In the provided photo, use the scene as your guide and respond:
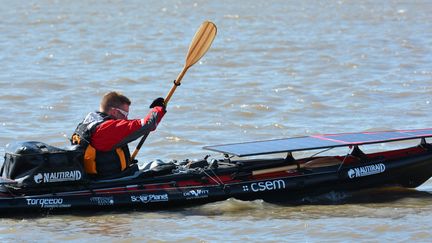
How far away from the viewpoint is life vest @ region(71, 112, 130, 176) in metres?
8.47

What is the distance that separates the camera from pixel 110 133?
8.40 metres

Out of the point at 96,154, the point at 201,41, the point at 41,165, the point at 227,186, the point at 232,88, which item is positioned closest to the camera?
the point at 41,165

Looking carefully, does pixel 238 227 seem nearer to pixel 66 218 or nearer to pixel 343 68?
pixel 66 218

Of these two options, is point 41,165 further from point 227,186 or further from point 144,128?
point 227,186

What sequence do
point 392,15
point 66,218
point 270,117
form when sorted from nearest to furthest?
point 66,218 < point 270,117 < point 392,15

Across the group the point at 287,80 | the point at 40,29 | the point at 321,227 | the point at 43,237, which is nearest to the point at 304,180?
the point at 321,227

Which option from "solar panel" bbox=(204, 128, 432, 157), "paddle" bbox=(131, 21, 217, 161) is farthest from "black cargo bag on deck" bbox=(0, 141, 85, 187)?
"paddle" bbox=(131, 21, 217, 161)

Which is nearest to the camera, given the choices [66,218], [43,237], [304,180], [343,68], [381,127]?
[43,237]

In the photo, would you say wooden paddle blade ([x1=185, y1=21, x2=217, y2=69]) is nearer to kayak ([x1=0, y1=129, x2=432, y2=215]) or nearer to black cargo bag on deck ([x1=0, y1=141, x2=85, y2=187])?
kayak ([x1=0, y1=129, x2=432, y2=215])

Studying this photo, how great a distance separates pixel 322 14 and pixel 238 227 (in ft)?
66.4

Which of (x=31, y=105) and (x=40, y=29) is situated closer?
(x=31, y=105)

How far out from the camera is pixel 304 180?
8.98 m

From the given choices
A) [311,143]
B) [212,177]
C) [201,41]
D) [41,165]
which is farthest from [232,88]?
[41,165]

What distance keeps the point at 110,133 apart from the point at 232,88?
7.51 meters
